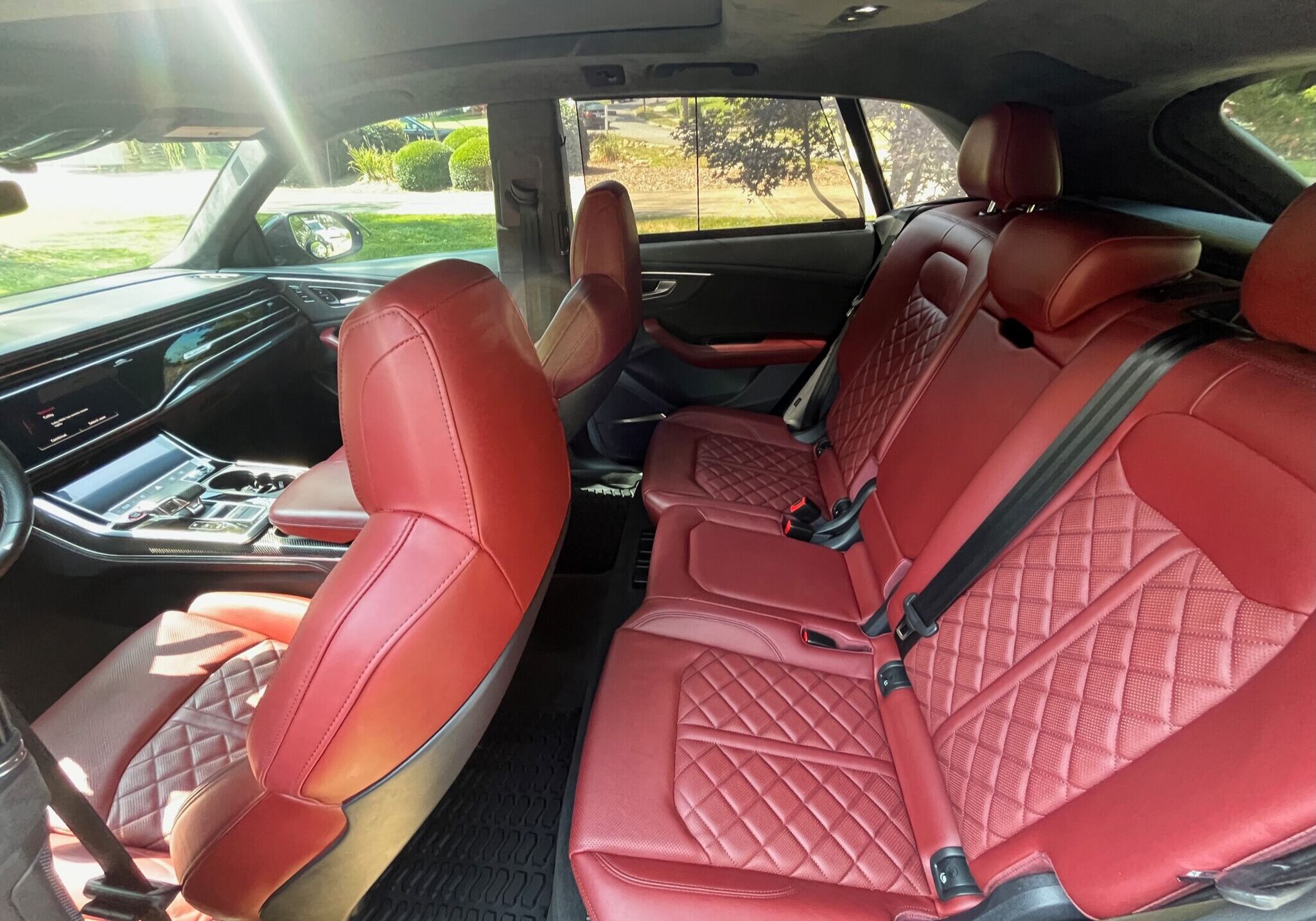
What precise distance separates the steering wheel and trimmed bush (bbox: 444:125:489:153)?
1835mm

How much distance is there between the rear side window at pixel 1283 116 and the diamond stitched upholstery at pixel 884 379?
0.91m

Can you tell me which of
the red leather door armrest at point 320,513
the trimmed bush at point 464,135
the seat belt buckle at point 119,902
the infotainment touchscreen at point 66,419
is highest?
the trimmed bush at point 464,135

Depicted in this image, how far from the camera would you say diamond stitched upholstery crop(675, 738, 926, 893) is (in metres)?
1.03

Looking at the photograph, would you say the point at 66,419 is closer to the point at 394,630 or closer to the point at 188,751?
the point at 188,751

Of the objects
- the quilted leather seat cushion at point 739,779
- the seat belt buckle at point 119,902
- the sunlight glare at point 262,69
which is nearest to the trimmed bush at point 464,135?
the sunlight glare at point 262,69

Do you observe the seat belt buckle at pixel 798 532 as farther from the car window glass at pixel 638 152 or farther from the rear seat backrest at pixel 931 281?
the car window glass at pixel 638 152

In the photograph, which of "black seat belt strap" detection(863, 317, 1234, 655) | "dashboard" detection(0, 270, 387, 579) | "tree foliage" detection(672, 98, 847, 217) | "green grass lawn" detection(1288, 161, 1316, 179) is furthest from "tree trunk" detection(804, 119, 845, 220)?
"dashboard" detection(0, 270, 387, 579)

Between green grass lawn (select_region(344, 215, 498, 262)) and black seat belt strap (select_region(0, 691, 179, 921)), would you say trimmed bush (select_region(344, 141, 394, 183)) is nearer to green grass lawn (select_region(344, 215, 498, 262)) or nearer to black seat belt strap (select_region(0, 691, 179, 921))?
green grass lawn (select_region(344, 215, 498, 262))

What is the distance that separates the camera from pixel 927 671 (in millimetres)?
1274

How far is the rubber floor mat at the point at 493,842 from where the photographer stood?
1255 mm

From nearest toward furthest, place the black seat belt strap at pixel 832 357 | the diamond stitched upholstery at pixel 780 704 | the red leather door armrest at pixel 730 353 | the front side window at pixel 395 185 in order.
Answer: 1. the diamond stitched upholstery at pixel 780 704
2. the black seat belt strap at pixel 832 357
3. the front side window at pixel 395 185
4. the red leather door armrest at pixel 730 353

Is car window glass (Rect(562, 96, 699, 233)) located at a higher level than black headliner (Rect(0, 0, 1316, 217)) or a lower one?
lower

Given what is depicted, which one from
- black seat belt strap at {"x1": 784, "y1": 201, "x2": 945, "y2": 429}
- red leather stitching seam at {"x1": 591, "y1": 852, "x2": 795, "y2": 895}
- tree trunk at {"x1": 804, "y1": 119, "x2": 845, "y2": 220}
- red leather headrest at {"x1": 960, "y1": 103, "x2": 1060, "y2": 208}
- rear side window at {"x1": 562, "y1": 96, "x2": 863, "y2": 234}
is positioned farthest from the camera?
tree trunk at {"x1": 804, "y1": 119, "x2": 845, "y2": 220}

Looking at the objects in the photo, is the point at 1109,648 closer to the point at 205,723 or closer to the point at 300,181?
the point at 205,723
